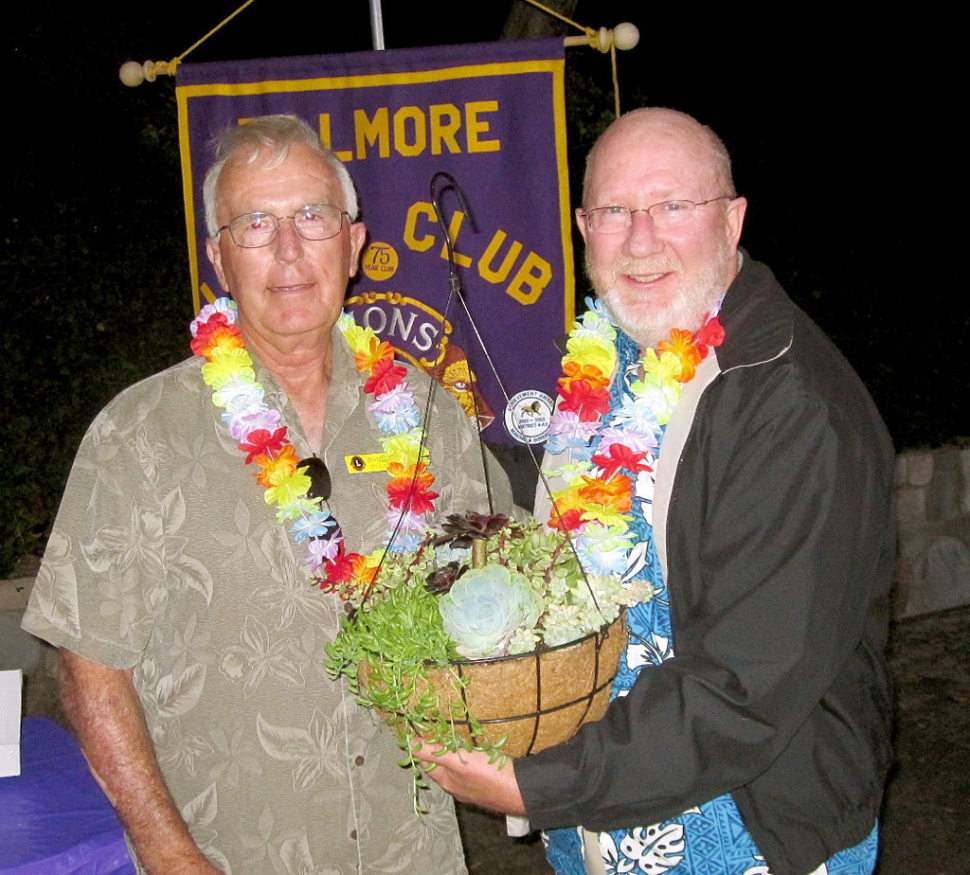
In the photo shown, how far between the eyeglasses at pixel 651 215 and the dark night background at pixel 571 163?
3442 millimetres

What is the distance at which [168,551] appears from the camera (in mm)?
2232

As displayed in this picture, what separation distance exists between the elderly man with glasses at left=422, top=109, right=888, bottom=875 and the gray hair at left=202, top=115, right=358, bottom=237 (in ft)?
2.03

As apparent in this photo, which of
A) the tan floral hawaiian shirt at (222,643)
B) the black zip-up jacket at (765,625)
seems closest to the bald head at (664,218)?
the black zip-up jacket at (765,625)

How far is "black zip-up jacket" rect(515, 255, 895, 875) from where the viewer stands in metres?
1.80

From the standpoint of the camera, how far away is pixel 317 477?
7.72ft

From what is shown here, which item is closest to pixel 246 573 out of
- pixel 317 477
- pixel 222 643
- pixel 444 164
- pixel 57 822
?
pixel 222 643

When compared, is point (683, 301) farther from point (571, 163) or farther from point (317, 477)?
point (571, 163)

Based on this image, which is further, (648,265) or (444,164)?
(444,164)

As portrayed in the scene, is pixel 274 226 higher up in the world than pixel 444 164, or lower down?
lower down

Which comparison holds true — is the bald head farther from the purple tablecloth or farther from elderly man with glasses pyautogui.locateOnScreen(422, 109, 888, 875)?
the purple tablecloth

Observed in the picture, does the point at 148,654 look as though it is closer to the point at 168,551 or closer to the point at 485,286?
the point at 168,551

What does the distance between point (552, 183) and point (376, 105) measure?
67cm

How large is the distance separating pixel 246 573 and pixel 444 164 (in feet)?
6.23

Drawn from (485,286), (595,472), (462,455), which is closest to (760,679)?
(595,472)
